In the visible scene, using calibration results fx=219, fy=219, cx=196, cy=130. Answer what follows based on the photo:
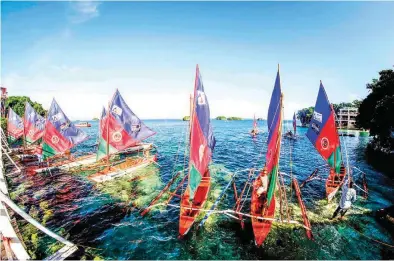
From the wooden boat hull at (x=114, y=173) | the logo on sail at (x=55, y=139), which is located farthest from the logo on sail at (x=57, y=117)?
the wooden boat hull at (x=114, y=173)

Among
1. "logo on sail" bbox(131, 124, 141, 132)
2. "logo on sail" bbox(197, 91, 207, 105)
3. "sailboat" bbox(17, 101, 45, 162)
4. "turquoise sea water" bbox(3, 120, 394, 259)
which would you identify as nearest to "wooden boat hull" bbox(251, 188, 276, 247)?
"turquoise sea water" bbox(3, 120, 394, 259)

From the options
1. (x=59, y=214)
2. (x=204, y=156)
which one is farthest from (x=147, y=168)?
(x=204, y=156)

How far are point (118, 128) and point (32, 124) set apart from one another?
21724 millimetres

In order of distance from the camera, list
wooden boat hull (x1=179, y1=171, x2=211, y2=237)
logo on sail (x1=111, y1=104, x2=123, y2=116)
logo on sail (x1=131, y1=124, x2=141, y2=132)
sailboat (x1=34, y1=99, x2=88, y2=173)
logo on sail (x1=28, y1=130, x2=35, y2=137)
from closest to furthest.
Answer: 1. wooden boat hull (x1=179, y1=171, x2=211, y2=237)
2. logo on sail (x1=111, y1=104, x2=123, y2=116)
3. sailboat (x1=34, y1=99, x2=88, y2=173)
4. logo on sail (x1=131, y1=124, x2=141, y2=132)
5. logo on sail (x1=28, y1=130, x2=35, y2=137)

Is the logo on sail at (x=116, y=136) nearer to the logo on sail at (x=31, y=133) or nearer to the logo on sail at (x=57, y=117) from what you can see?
the logo on sail at (x=57, y=117)

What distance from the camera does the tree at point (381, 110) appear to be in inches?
1342

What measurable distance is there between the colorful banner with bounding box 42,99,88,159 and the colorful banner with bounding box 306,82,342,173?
1145 inches

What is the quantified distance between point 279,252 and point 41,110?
4174 inches

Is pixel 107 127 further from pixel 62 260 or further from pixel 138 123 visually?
pixel 62 260

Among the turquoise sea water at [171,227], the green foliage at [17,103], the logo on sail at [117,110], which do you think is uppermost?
the green foliage at [17,103]

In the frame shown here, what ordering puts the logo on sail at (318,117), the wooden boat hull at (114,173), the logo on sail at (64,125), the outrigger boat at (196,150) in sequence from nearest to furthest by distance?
the outrigger boat at (196,150) → the logo on sail at (318,117) → the wooden boat hull at (114,173) → the logo on sail at (64,125)

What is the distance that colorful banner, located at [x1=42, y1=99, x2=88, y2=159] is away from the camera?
26984mm

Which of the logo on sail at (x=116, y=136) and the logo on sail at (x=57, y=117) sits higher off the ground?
the logo on sail at (x=57, y=117)

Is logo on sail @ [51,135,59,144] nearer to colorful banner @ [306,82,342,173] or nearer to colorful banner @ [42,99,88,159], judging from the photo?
colorful banner @ [42,99,88,159]
